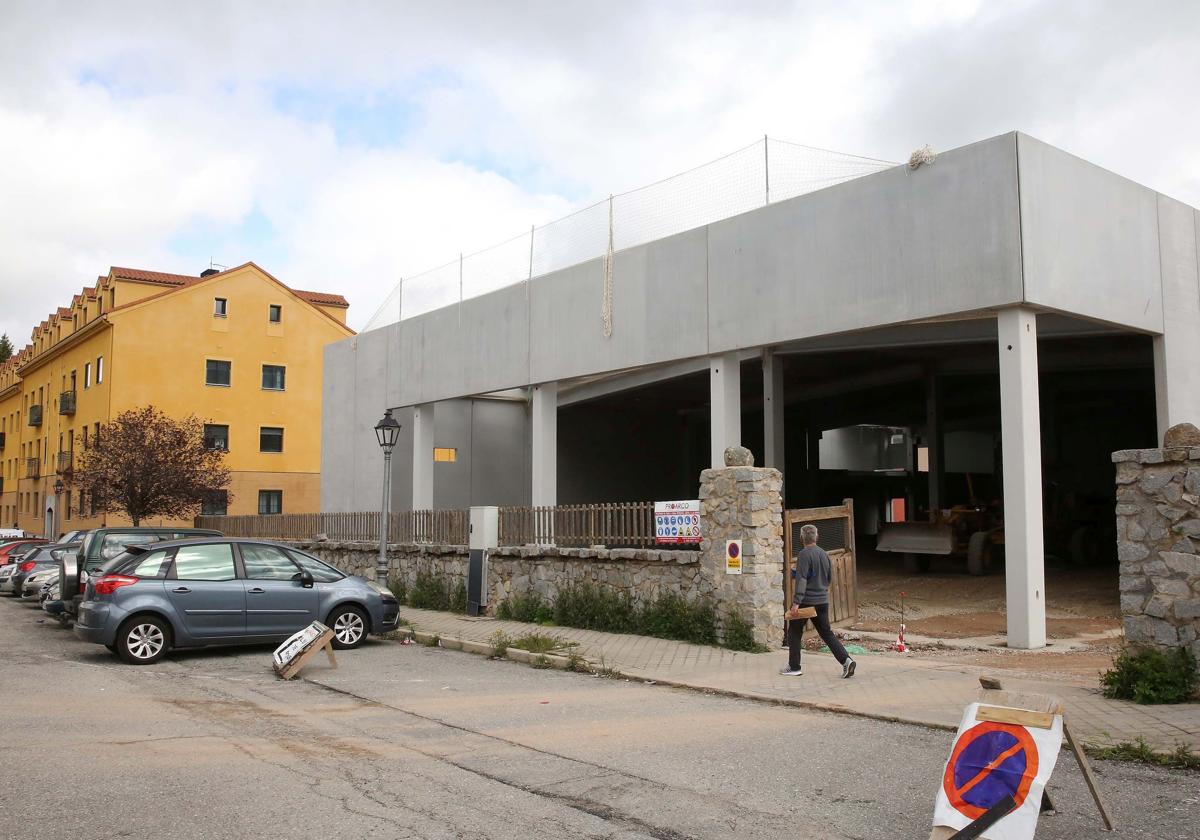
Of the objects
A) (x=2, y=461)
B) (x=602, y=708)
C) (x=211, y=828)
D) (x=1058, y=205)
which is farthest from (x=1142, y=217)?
(x=2, y=461)

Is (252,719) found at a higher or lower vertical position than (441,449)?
lower

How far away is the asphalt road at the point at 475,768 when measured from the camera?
559 cm

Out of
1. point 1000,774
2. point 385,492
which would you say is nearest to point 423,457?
point 385,492

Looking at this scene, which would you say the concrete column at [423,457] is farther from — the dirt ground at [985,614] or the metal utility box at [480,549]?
the dirt ground at [985,614]

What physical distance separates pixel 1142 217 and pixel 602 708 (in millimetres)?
11822

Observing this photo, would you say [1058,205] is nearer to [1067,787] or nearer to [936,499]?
[1067,787]

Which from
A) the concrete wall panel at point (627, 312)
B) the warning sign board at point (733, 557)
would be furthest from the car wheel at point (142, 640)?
the concrete wall panel at point (627, 312)

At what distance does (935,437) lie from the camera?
24.5 metres

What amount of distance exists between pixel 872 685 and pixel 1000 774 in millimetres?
5135

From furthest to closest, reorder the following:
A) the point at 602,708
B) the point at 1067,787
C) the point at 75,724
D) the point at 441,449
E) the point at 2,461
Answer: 1. the point at 2,461
2. the point at 441,449
3. the point at 602,708
4. the point at 75,724
5. the point at 1067,787

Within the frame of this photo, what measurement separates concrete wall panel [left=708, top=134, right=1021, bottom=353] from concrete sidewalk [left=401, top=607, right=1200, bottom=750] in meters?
5.16

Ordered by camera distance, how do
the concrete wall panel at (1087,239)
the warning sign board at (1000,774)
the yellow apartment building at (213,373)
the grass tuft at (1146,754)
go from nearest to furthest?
the warning sign board at (1000,774) < the grass tuft at (1146,754) < the concrete wall panel at (1087,239) < the yellow apartment building at (213,373)

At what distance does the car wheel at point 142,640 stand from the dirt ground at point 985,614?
9.08m

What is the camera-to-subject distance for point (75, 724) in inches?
337
